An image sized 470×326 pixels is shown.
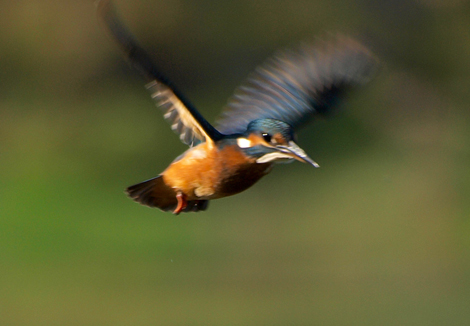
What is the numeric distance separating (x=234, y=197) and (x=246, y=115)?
11.0 ft

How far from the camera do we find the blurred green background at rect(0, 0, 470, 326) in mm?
5961

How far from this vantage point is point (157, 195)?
3.31 metres

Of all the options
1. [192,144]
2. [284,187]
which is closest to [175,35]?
[284,187]

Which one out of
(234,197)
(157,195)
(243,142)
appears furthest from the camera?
(234,197)

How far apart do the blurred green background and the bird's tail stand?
2.32 meters

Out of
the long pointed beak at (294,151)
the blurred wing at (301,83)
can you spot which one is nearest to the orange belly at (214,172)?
the long pointed beak at (294,151)

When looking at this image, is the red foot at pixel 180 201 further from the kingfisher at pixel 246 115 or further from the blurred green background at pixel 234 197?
the blurred green background at pixel 234 197

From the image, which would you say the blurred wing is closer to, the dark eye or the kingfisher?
the kingfisher

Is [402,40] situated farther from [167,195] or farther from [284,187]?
[167,195]

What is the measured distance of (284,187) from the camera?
733 cm

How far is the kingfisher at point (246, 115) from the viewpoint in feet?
9.59

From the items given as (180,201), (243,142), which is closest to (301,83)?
(243,142)

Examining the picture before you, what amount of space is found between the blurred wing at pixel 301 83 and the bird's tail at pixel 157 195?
40 centimetres

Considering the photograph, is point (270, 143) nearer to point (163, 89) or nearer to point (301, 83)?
point (163, 89)
